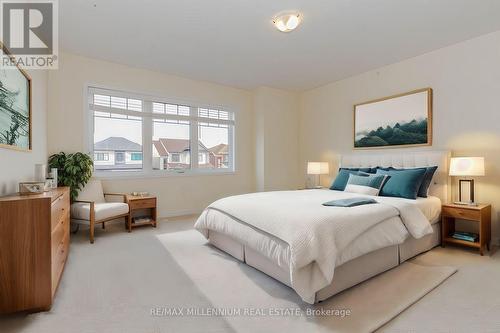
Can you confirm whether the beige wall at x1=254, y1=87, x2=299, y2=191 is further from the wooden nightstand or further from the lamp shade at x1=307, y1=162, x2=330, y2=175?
the wooden nightstand

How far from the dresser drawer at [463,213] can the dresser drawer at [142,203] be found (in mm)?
4106

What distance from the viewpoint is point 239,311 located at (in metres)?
1.81

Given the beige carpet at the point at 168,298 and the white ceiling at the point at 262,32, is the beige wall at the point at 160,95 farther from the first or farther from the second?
the beige carpet at the point at 168,298

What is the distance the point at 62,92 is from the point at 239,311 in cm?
401

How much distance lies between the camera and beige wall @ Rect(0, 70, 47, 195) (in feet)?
7.06

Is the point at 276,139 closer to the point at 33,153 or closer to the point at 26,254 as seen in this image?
the point at 33,153

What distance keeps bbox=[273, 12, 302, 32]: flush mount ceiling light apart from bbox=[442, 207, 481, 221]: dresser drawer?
2884mm

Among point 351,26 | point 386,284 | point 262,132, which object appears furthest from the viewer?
point 262,132

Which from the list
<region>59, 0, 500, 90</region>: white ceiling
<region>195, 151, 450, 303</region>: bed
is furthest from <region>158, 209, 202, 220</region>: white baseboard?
<region>59, 0, 500, 90</region>: white ceiling

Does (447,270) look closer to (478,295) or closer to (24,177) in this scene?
(478,295)

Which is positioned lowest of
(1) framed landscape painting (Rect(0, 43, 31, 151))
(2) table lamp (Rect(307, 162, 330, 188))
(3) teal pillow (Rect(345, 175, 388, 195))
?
(3) teal pillow (Rect(345, 175, 388, 195))

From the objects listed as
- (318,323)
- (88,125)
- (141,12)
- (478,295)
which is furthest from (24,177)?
(478,295)

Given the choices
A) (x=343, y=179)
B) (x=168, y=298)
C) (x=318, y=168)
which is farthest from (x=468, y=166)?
(x=168, y=298)

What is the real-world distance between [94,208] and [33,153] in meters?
0.95
